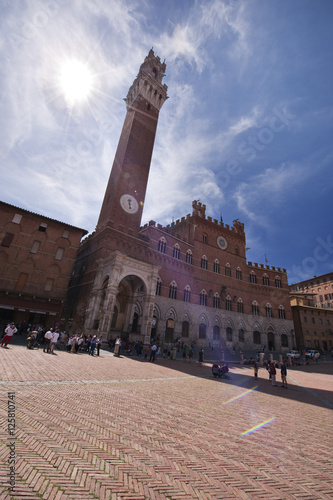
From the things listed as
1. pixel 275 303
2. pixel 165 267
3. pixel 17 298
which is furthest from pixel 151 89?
pixel 275 303

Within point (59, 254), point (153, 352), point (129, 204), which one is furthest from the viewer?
point (129, 204)

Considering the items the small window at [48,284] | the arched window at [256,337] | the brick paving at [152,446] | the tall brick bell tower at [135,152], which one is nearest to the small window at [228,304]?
the arched window at [256,337]

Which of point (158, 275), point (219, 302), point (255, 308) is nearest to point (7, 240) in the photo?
point (158, 275)

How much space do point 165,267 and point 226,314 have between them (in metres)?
13.2

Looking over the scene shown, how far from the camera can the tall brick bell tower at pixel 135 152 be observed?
27406mm

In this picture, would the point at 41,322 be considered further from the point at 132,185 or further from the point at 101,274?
the point at 132,185

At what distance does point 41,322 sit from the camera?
2517 centimetres

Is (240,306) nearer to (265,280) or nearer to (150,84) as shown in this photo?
(265,280)

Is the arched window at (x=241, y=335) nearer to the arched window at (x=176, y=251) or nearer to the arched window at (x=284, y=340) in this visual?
the arched window at (x=284, y=340)

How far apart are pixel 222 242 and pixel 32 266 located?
2886 centimetres

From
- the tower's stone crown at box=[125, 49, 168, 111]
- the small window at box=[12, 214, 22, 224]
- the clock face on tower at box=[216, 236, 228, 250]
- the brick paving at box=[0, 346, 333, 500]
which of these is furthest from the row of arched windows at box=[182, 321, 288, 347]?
the tower's stone crown at box=[125, 49, 168, 111]

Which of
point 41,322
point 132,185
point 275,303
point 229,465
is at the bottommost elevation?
point 229,465

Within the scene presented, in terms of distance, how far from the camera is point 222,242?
39.7 m

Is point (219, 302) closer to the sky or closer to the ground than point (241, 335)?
closer to the sky
